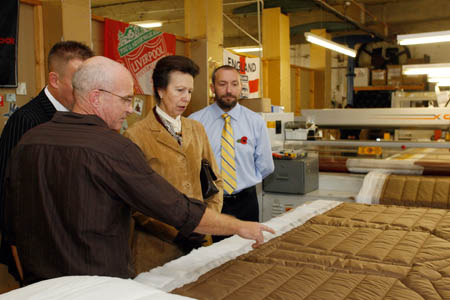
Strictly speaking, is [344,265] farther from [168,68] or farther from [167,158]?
[168,68]

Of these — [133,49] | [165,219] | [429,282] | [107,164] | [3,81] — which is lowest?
[429,282]

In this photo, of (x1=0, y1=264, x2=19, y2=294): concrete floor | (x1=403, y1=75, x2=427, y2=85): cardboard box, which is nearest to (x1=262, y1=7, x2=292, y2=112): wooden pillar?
(x1=403, y1=75, x2=427, y2=85): cardboard box

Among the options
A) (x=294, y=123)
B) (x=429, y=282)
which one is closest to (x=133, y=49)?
(x=294, y=123)

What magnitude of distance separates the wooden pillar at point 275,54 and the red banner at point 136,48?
4.07 metres

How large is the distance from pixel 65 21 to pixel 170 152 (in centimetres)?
209

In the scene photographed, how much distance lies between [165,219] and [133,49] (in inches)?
142

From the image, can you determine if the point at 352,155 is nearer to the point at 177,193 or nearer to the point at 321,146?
the point at 321,146

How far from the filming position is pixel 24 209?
4.42 ft

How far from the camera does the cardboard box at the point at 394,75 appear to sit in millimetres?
10883

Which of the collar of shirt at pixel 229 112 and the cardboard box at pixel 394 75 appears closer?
the collar of shirt at pixel 229 112

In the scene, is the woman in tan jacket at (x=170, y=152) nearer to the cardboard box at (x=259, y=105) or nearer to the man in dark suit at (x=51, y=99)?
the man in dark suit at (x=51, y=99)

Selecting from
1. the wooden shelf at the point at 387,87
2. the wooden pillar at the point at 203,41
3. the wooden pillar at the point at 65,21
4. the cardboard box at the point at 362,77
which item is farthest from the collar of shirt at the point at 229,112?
the cardboard box at the point at 362,77

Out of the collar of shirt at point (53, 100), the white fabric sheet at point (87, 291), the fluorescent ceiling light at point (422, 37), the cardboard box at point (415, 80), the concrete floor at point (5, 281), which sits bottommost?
the concrete floor at point (5, 281)

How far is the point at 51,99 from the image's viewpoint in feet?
6.84
